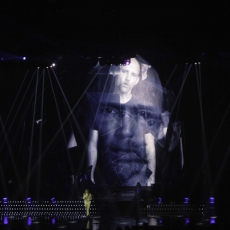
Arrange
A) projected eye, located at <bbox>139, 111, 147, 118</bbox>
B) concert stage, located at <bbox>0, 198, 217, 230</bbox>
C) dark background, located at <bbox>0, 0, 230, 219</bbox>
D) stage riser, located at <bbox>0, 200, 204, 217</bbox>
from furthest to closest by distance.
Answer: projected eye, located at <bbox>139, 111, 147, 118</bbox> → stage riser, located at <bbox>0, 200, 204, 217</bbox> → concert stage, located at <bbox>0, 198, 217, 230</bbox> → dark background, located at <bbox>0, 0, 230, 219</bbox>

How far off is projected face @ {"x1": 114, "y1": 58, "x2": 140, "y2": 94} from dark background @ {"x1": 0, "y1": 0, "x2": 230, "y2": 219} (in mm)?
746

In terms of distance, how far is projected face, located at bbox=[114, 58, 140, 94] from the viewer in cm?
1933

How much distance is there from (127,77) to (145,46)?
143 inches

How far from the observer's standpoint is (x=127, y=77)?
63.6 feet

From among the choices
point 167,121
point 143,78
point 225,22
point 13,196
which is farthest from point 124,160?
point 225,22

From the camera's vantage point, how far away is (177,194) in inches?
699

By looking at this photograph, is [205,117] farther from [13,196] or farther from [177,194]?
[13,196]

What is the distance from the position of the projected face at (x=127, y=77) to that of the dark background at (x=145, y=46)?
29.4 inches

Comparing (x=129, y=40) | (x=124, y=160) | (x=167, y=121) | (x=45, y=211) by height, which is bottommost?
(x=45, y=211)

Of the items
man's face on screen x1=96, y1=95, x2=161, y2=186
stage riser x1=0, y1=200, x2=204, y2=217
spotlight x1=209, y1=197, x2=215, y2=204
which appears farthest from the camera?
man's face on screen x1=96, y1=95, x2=161, y2=186

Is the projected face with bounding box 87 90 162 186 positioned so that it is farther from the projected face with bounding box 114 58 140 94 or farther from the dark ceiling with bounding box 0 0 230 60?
the dark ceiling with bounding box 0 0 230 60

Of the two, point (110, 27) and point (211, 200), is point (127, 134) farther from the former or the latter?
point (110, 27)

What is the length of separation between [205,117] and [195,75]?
2.07 m

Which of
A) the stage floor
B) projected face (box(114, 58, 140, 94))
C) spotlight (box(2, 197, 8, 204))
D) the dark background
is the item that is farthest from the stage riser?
projected face (box(114, 58, 140, 94))
